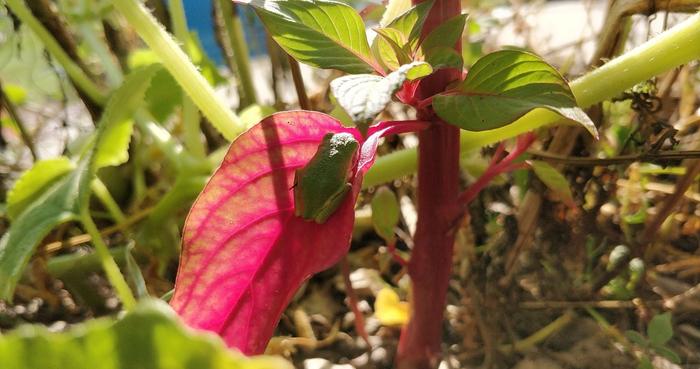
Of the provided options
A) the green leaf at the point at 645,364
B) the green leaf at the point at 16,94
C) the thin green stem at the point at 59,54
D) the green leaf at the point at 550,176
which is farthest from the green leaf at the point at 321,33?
the green leaf at the point at 16,94

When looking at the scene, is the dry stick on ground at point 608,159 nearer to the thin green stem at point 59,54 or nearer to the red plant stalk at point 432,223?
the red plant stalk at point 432,223

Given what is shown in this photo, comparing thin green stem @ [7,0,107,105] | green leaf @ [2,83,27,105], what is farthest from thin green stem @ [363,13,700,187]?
green leaf @ [2,83,27,105]

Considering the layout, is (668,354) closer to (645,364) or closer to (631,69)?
(645,364)

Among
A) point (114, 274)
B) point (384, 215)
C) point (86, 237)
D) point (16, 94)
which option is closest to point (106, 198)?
point (86, 237)

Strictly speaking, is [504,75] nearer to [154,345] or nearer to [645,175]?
[154,345]

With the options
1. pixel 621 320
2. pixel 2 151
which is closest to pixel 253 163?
pixel 621 320

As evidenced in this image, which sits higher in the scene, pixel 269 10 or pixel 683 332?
pixel 269 10
